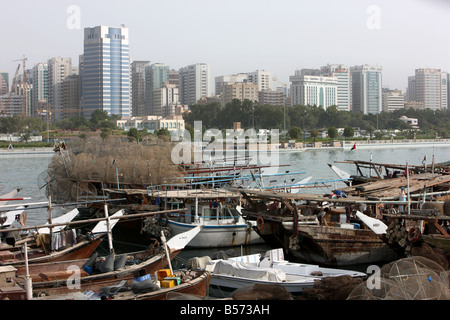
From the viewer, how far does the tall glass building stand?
5290 inches

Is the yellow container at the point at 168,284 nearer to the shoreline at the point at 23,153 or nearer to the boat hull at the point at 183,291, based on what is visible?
the boat hull at the point at 183,291

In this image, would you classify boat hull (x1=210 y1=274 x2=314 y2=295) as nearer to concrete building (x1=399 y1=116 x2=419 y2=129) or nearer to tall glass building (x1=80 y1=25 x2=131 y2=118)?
concrete building (x1=399 y1=116 x2=419 y2=129)

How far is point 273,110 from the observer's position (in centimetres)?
9825

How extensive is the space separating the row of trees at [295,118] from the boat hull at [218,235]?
74.9 meters

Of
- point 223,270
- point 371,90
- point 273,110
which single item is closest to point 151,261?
point 223,270

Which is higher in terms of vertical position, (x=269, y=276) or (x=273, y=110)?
(x=273, y=110)

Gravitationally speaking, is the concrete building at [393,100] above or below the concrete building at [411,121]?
above

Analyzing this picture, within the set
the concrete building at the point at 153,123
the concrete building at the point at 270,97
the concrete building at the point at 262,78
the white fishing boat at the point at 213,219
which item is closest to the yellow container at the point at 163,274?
the white fishing boat at the point at 213,219

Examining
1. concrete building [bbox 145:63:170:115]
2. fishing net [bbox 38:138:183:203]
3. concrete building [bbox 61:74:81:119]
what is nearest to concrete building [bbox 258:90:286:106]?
concrete building [bbox 145:63:170:115]

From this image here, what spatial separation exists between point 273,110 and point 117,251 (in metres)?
81.3

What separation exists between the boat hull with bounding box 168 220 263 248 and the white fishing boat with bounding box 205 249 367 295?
4.26m

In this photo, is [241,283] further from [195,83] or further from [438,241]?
[195,83]

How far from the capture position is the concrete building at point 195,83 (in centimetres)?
18562
